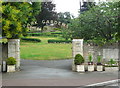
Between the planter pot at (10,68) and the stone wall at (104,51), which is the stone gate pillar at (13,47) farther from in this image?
the stone wall at (104,51)

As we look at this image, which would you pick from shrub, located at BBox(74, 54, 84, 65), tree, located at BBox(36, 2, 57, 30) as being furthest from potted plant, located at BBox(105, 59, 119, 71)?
tree, located at BBox(36, 2, 57, 30)

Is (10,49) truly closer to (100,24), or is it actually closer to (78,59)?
(78,59)

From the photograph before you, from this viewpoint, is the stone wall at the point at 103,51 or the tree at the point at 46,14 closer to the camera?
the stone wall at the point at 103,51

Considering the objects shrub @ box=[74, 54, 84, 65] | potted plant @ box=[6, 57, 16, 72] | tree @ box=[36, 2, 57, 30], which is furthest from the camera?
tree @ box=[36, 2, 57, 30]

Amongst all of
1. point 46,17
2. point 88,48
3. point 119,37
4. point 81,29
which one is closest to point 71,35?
point 81,29

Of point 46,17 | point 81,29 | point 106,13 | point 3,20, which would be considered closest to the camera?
point 3,20

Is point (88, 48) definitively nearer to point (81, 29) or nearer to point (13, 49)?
point (81, 29)

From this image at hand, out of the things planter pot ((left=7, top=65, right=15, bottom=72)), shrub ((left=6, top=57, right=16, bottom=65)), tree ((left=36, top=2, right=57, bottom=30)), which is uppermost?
tree ((left=36, top=2, right=57, bottom=30))

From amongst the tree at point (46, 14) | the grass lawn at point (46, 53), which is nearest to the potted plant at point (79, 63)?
the grass lawn at point (46, 53)

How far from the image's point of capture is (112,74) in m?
14.7

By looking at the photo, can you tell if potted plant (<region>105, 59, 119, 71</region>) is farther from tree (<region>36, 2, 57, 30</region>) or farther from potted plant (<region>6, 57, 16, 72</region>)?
tree (<region>36, 2, 57, 30</region>)

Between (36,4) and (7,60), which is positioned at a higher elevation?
(36,4)

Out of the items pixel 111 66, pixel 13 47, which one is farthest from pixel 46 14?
pixel 111 66

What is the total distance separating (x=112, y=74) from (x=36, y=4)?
797cm
